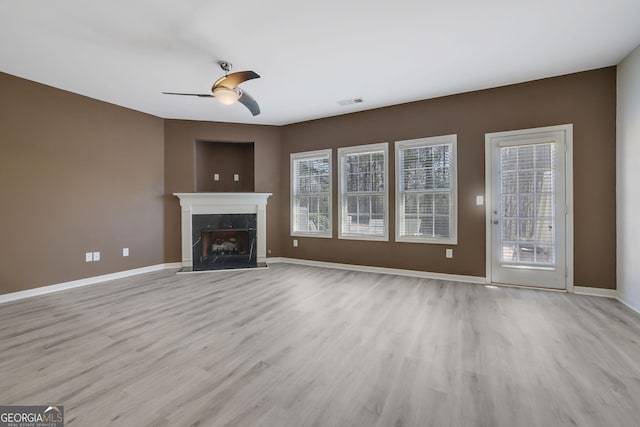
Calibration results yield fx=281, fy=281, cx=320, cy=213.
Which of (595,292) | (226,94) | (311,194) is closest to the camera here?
(226,94)

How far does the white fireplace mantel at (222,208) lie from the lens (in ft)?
17.3

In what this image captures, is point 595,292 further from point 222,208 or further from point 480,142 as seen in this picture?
point 222,208

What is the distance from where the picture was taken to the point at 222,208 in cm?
542

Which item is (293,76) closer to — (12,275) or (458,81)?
(458,81)

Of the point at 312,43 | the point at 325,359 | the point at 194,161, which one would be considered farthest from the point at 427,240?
the point at 194,161

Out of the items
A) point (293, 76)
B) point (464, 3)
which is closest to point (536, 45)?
point (464, 3)

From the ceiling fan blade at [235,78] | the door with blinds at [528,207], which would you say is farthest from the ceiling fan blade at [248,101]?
the door with blinds at [528,207]

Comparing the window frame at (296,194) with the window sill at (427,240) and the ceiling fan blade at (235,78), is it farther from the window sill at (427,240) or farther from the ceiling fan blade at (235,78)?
the ceiling fan blade at (235,78)

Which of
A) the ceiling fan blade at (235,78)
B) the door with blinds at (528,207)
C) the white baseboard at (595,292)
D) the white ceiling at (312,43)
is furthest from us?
the door with blinds at (528,207)

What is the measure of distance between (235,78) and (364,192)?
290cm

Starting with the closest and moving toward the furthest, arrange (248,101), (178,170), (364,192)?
(248,101), (364,192), (178,170)

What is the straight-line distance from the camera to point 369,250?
493 centimetres

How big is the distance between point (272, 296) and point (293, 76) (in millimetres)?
2843

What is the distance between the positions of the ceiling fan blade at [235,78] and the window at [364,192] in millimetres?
2616
